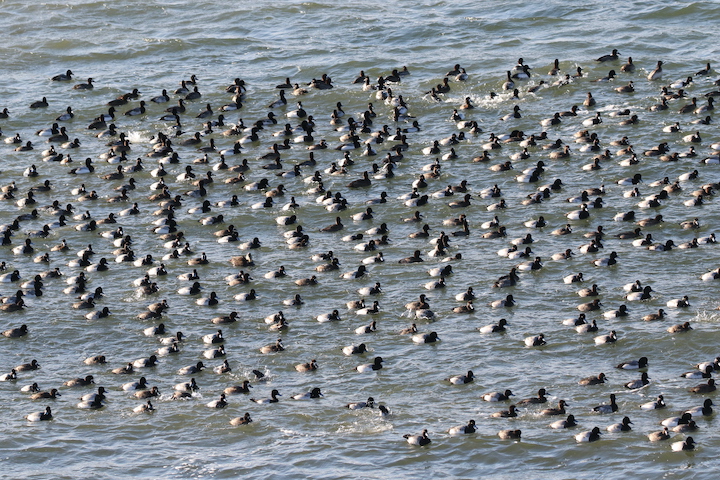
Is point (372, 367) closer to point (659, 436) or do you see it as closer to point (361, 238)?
point (659, 436)

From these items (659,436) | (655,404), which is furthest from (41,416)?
(655,404)

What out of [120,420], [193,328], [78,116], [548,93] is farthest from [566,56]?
[120,420]

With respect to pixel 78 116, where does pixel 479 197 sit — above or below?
below

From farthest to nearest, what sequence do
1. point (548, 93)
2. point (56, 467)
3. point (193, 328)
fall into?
point (548, 93)
point (193, 328)
point (56, 467)

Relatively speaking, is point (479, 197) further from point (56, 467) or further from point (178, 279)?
point (56, 467)

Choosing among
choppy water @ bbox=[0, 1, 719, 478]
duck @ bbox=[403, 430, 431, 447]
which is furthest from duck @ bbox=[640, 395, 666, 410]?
duck @ bbox=[403, 430, 431, 447]

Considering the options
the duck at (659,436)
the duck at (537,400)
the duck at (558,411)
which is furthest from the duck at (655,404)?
the duck at (537,400)
